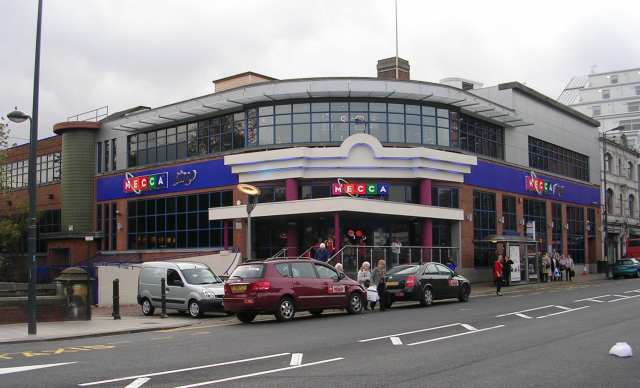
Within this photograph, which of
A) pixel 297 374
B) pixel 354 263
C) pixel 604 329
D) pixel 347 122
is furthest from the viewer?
pixel 347 122

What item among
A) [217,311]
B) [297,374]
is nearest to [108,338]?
[217,311]

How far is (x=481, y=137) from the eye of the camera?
44.2 metres

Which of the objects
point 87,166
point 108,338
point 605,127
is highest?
point 605,127

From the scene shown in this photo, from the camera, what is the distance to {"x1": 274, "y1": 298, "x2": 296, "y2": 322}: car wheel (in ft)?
63.1

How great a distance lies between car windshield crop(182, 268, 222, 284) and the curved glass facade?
49.2ft

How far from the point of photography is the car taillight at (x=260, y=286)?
1897cm

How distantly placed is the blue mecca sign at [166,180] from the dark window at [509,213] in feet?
58.5

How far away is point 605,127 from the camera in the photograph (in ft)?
362

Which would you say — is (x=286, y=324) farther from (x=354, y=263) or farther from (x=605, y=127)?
(x=605, y=127)

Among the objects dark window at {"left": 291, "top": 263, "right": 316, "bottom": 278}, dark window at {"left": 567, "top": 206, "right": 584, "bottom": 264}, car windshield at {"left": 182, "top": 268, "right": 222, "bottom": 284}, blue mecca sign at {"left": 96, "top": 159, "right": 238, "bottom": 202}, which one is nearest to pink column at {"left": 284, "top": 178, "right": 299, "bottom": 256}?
blue mecca sign at {"left": 96, "top": 159, "right": 238, "bottom": 202}

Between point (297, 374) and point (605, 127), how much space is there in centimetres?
11104

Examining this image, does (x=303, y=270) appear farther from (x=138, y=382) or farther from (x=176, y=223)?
(x=176, y=223)

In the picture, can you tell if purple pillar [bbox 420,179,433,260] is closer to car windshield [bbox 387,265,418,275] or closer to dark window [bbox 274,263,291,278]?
car windshield [bbox 387,265,418,275]

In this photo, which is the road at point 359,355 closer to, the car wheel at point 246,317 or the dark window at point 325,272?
the car wheel at point 246,317
